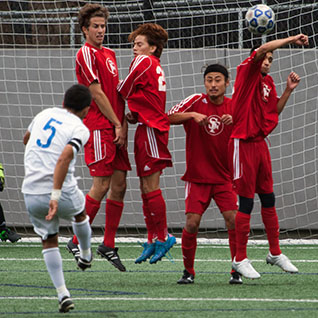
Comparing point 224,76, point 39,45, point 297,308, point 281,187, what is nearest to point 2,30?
point 39,45

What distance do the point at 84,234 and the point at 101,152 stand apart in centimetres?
156

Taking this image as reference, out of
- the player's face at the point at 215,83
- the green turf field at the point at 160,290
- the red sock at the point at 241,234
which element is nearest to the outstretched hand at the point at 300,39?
the player's face at the point at 215,83

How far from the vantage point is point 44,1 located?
36.1 ft

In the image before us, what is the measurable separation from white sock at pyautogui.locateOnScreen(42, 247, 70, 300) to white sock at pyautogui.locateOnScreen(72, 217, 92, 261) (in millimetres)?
354

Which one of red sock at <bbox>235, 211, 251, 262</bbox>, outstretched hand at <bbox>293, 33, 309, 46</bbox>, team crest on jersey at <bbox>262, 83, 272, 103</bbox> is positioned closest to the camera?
outstretched hand at <bbox>293, 33, 309, 46</bbox>

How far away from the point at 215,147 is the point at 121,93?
962 millimetres

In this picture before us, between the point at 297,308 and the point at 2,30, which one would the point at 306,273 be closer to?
the point at 297,308

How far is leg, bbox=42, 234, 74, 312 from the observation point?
188 inches

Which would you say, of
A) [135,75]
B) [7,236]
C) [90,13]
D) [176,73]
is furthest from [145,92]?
[176,73]

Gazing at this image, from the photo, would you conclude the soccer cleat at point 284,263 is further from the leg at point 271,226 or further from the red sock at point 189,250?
the red sock at point 189,250

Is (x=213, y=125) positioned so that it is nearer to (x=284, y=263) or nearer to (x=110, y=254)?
(x=284, y=263)

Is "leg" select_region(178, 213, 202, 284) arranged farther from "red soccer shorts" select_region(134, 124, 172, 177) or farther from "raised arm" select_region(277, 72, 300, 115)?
"raised arm" select_region(277, 72, 300, 115)

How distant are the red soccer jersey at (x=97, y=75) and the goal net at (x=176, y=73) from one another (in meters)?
3.46

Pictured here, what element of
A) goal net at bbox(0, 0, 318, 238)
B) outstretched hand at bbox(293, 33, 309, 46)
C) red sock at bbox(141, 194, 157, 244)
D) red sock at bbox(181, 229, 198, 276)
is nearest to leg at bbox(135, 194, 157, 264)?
red sock at bbox(141, 194, 157, 244)
